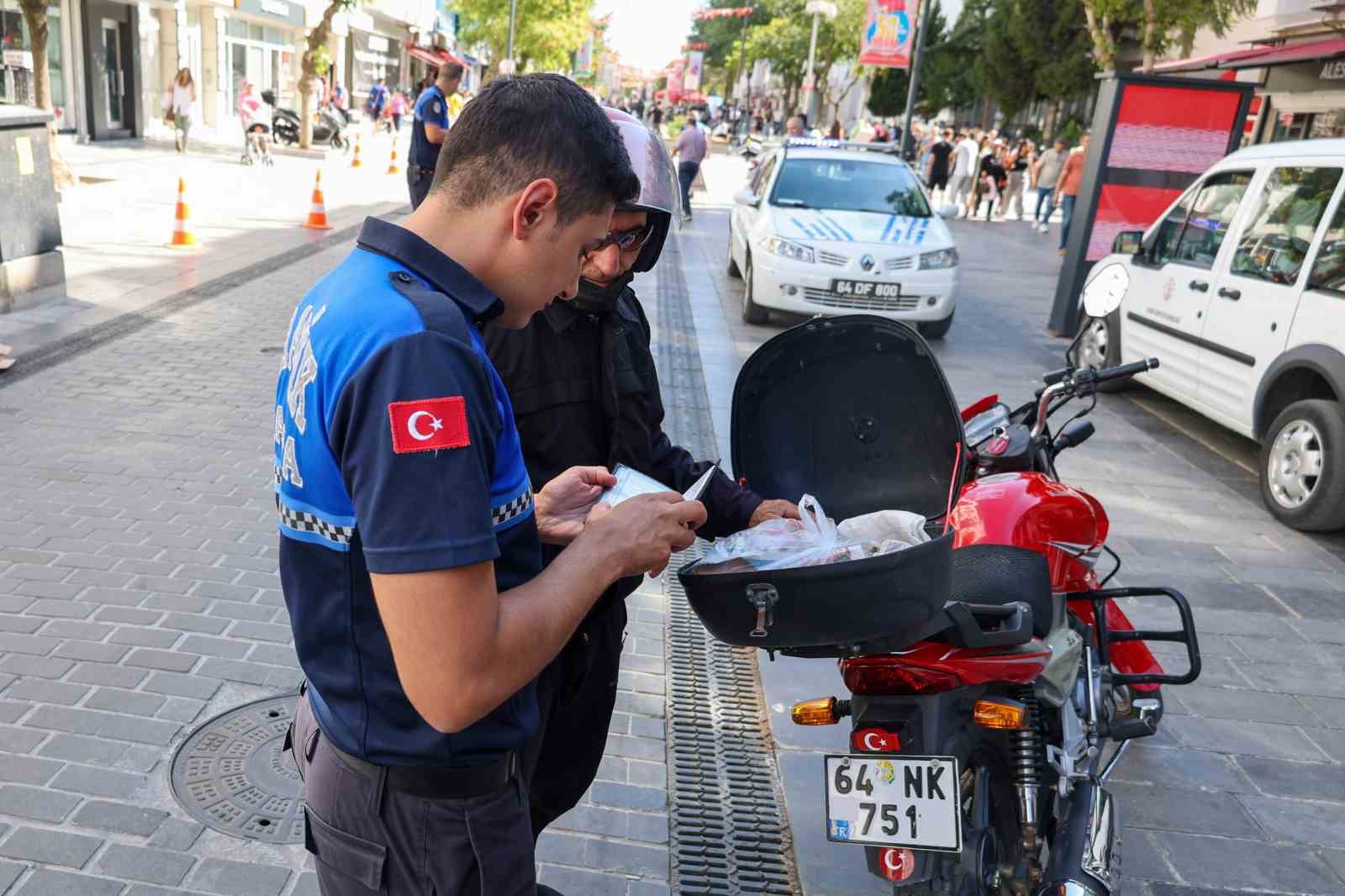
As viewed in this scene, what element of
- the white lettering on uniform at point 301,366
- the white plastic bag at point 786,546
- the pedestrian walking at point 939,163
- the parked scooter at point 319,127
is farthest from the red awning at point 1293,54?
the white lettering on uniform at point 301,366

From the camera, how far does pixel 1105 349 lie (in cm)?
905

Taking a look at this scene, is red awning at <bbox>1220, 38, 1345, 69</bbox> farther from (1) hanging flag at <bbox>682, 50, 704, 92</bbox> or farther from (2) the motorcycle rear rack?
(1) hanging flag at <bbox>682, 50, 704, 92</bbox>

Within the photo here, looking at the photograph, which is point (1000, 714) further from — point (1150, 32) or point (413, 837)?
point (1150, 32)

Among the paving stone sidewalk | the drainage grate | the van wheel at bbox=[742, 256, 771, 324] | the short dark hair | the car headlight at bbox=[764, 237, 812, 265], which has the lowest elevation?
the drainage grate

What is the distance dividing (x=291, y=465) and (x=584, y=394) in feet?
2.97

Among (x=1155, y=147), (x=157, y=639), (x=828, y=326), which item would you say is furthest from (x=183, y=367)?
(x=1155, y=147)

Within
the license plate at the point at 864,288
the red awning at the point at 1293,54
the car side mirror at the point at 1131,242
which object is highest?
the red awning at the point at 1293,54

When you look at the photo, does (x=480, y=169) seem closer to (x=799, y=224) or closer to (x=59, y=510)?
(x=59, y=510)

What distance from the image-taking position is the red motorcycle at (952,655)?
241 centimetres

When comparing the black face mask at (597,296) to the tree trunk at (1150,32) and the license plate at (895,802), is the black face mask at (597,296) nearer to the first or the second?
the license plate at (895,802)

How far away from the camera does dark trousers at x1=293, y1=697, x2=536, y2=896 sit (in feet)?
5.16

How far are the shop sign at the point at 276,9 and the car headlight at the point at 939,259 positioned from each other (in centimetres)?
2464

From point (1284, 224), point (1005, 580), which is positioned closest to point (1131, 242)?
point (1284, 224)

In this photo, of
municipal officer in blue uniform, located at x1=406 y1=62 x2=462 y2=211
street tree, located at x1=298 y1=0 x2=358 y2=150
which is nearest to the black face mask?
municipal officer in blue uniform, located at x1=406 y1=62 x2=462 y2=211
